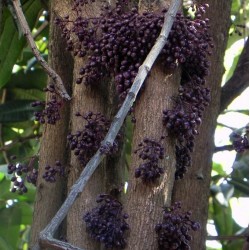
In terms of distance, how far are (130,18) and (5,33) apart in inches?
27.4

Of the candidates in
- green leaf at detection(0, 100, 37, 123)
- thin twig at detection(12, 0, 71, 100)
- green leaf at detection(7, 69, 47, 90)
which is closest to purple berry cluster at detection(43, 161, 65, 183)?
thin twig at detection(12, 0, 71, 100)

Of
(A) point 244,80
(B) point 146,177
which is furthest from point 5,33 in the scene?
(B) point 146,177

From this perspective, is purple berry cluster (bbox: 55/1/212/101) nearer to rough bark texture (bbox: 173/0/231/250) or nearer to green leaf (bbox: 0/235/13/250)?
rough bark texture (bbox: 173/0/231/250)

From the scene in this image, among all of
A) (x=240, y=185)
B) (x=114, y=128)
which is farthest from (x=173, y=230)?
(x=240, y=185)

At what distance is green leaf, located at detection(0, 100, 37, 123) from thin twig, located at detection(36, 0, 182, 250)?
111 centimetres

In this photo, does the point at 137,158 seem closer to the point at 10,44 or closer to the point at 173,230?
the point at 173,230

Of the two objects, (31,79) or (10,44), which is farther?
(31,79)

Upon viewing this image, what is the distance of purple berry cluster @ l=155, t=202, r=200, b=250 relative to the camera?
122 centimetres

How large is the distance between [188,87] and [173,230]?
0.28 metres

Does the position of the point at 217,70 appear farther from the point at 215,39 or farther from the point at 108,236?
the point at 108,236

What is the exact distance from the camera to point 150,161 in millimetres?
1249

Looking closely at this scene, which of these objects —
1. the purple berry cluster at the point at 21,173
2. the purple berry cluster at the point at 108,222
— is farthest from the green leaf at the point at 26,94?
the purple berry cluster at the point at 108,222

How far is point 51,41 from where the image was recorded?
1.59 meters

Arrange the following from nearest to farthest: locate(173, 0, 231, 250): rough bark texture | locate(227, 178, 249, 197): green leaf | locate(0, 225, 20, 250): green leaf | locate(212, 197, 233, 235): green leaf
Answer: locate(173, 0, 231, 250): rough bark texture, locate(0, 225, 20, 250): green leaf, locate(227, 178, 249, 197): green leaf, locate(212, 197, 233, 235): green leaf
